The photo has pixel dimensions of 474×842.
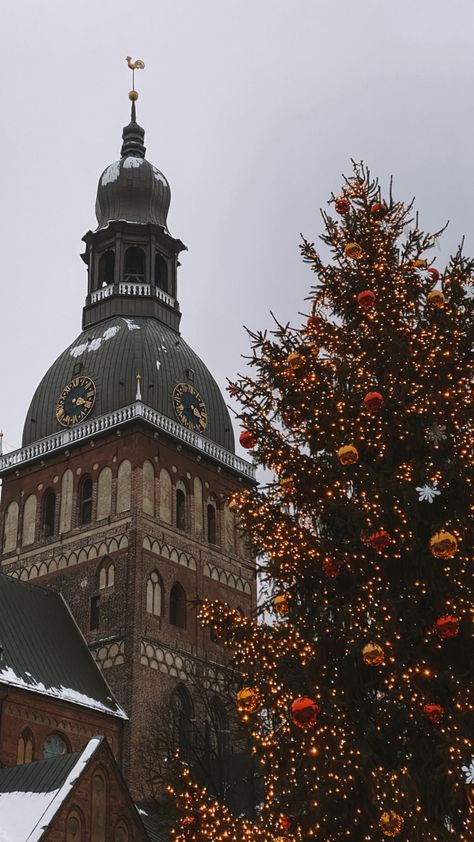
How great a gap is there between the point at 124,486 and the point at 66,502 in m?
2.69

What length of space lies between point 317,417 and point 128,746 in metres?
23.5

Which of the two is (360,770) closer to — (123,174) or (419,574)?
(419,574)

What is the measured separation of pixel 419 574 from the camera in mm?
12430

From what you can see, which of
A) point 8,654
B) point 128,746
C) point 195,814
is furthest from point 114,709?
point 195,814

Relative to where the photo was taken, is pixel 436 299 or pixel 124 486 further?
pixel 124 486

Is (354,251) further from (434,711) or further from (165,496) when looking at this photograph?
(165,496)

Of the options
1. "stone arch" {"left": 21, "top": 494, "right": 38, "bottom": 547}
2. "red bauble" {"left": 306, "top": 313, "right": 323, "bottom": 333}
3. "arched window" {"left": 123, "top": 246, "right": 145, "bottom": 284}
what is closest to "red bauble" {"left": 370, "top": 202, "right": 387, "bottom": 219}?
"red bauble" {"left": 306, "top": 313, "right": 323, "bottom": 333}

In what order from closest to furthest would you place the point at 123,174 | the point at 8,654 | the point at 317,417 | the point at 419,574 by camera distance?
the point at 419,574
the point at 317,417
the point at 8,654
the point at 123,174

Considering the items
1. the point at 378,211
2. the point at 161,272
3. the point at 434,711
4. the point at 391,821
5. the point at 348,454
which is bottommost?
the point at 391,821

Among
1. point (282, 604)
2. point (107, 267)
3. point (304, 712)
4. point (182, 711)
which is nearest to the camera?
point (304, 712)

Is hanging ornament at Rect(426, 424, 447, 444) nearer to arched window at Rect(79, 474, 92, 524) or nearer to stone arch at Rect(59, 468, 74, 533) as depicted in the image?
arched window at Rect(79, 474, 92, 524)

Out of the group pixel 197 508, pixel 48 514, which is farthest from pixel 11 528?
pixel 197 508

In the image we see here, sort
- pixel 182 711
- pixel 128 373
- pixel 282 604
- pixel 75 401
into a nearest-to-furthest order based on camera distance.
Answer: pixel 282 604
pixel 182 711
pixel 128 373
pixel 75 401

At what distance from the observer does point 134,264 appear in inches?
1886
